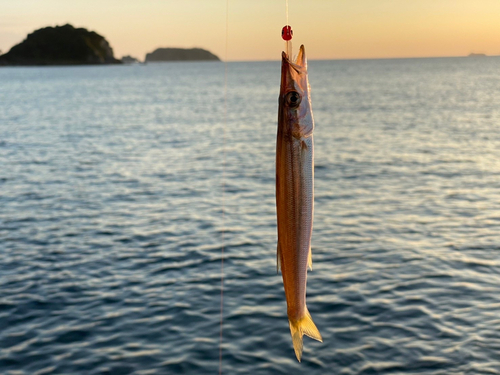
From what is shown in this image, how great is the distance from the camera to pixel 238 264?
18.6 meters

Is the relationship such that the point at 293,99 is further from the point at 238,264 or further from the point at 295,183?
the point at 238,264

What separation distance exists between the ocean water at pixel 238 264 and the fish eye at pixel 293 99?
959 cm

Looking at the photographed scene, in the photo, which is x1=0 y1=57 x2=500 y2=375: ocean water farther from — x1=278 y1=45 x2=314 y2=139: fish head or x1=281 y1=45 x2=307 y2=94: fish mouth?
x1=281 y1=45 x2=307 y2=94: fish mouth

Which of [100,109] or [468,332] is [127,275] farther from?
[100,109]

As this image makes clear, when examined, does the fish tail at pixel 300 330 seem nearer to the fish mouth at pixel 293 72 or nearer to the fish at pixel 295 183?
the fish at pixel 295 183

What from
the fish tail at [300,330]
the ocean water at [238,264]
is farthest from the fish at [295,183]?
the ocean water at [238,264]

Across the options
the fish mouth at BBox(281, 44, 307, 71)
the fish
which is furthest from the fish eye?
the fish mouth at BBox(281, 44, 307, 71)

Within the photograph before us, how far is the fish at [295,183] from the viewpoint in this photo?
12.8 feet

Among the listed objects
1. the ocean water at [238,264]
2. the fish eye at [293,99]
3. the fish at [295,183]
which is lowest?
the ocean water at [238,264]

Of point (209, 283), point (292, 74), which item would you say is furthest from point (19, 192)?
point (292, 74)

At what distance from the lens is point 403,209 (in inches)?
1001

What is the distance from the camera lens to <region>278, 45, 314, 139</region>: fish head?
388 centimetres

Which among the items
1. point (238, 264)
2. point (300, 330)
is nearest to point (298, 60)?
point (300, 330)

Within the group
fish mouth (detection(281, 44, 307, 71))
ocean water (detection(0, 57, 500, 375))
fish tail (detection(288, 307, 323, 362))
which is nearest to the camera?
fish mouth (detection(281, 44, 307, 71))
